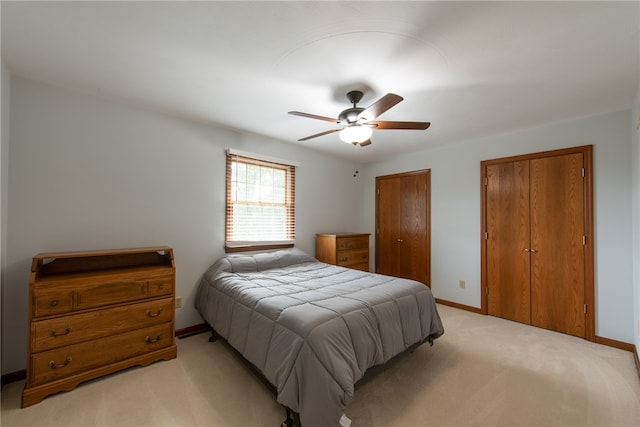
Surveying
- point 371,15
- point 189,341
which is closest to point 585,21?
point 371,15

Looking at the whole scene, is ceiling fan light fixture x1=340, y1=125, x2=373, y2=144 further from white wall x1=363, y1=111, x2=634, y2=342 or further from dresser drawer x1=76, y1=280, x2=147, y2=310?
white wall x1=363, y1=111, x2=634, y2=342

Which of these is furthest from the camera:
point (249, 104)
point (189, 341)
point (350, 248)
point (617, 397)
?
point (350, 248)

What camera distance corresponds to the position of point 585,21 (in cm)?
145

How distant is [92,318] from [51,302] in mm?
282

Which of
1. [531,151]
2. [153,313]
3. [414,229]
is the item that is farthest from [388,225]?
[153,313]

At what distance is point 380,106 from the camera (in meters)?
1.92

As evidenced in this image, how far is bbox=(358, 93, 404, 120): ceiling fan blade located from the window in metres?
1.82

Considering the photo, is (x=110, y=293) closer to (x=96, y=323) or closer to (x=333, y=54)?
(x=96, y=323)

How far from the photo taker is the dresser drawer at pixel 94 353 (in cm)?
181

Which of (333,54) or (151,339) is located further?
(151,339)

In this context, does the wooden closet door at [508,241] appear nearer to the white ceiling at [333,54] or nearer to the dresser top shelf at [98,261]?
the white ceiling at [333,54]

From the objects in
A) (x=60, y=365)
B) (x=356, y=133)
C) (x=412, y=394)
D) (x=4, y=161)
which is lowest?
(x=412, y=394)

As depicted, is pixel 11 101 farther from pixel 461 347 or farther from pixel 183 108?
pixel 461 347

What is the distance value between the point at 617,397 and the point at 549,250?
1565 mm
